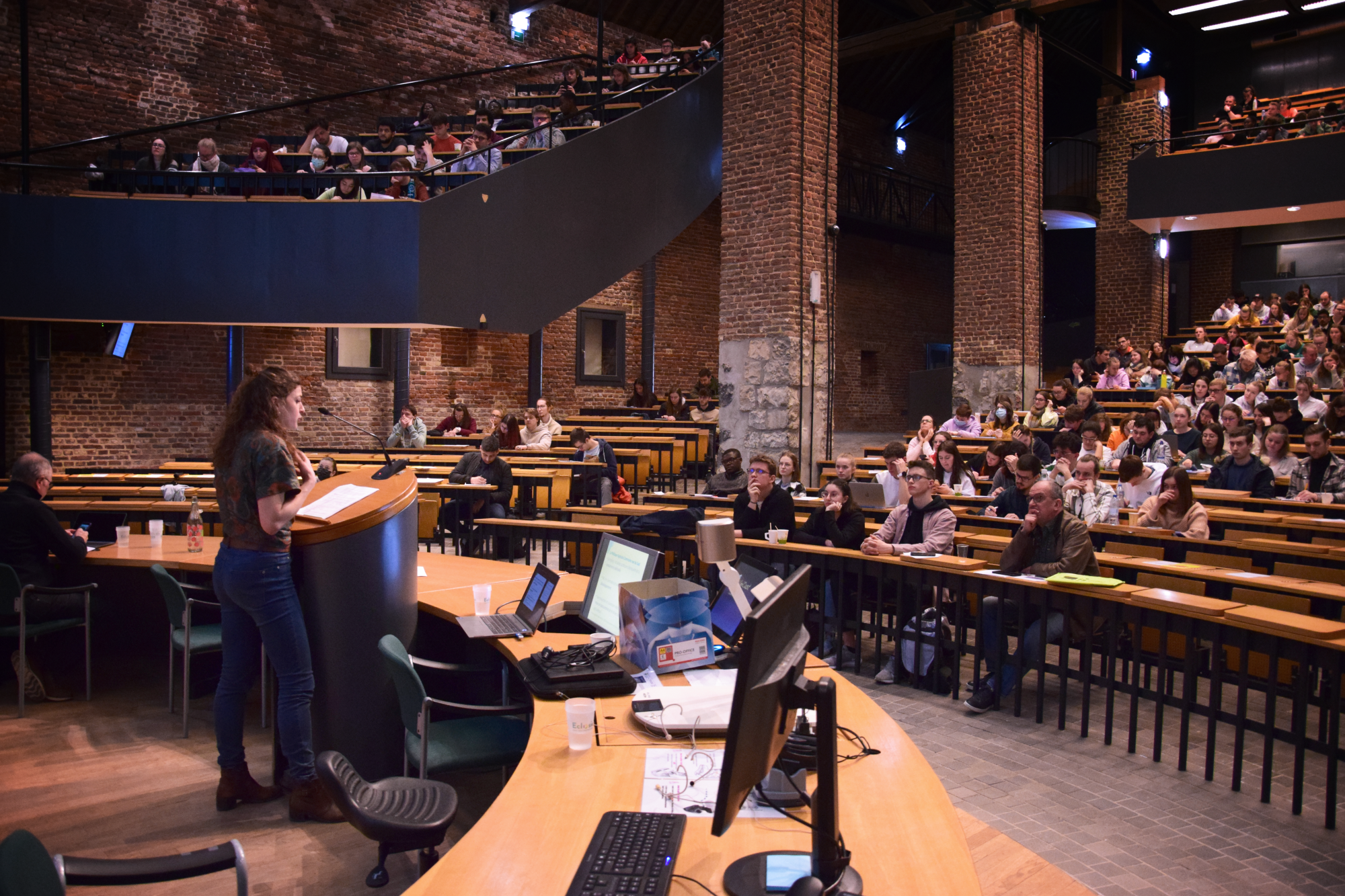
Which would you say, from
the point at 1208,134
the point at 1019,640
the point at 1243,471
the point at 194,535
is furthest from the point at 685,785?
the point at 1208,134

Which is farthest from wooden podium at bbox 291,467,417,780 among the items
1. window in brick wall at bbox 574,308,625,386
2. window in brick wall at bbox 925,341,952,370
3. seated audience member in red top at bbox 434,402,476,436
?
window in brick wall at bbox 925,341,952,370

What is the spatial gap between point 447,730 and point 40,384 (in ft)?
33.7

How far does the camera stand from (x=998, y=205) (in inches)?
495

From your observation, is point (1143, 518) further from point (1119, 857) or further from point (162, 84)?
point (162, 84)

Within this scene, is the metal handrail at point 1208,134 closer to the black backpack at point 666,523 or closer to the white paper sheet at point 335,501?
the black backpack at point 666,523

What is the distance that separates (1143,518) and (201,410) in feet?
37.5

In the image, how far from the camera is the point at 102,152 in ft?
38.8

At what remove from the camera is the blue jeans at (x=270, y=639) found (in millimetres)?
3125

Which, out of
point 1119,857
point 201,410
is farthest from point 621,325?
point 1119,857

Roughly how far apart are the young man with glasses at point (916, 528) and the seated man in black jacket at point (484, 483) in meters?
4.05

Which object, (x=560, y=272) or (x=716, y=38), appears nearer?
(x=560, y=272)

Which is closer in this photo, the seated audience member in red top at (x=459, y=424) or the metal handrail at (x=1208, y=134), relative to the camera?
the seated audience member in red top at (x=459, y=424)

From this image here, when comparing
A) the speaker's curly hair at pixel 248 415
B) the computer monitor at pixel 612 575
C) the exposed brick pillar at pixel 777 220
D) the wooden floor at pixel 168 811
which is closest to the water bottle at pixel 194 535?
→ the wooden floor at pixel 168 811

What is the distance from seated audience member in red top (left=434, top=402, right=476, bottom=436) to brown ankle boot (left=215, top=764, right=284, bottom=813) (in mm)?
9230
